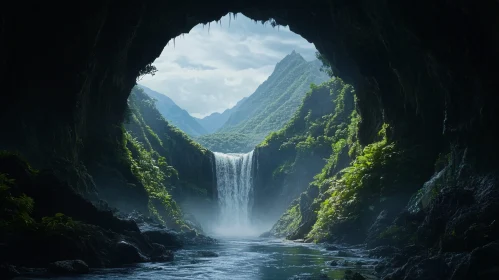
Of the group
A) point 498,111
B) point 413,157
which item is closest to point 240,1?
point 413,157

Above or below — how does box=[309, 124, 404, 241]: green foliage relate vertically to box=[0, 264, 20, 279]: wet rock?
above

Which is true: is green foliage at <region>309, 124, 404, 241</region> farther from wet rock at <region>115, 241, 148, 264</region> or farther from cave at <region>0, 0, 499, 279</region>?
wet rock at <region>115, 241, 148, 264</region>

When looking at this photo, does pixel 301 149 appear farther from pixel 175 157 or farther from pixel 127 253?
pixel 127 253

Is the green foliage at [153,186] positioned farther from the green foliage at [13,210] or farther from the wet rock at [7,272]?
the wet rock at [7,272]

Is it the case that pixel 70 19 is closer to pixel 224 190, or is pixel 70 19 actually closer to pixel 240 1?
pixel 240 1

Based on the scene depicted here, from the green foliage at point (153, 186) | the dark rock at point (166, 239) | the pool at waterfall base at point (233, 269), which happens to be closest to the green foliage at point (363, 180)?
the pool at waterfall base at point (233, 269)

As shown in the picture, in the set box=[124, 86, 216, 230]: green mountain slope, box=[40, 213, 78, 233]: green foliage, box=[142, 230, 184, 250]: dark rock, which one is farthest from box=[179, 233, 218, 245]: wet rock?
box=[124, 86, 216, 230]: green mountain slope

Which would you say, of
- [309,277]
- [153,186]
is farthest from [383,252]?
[153,186]
